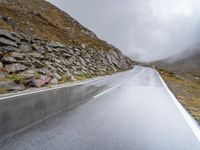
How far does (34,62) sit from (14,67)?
362 cm

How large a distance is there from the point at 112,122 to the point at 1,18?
82.5 ft

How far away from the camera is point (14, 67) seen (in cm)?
1923

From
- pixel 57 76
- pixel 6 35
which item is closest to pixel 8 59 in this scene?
pixel 6 35

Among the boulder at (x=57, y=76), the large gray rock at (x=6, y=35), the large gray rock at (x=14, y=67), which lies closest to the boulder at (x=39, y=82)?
the large gray rock at (x=14, y=67)

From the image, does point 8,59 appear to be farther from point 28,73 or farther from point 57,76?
point 57,76

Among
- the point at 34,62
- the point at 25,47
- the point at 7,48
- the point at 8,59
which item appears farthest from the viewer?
the point at 25,47

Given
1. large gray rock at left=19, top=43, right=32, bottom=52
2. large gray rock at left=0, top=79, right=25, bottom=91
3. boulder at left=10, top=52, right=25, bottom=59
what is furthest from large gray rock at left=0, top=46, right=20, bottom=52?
large gray rock at left=0, top=79, right=25, bottom=91

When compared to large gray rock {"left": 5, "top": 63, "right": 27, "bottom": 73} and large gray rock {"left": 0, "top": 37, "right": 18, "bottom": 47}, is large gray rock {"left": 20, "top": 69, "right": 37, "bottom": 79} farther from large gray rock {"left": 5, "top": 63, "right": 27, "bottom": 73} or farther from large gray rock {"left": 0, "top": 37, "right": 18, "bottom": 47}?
large gray rock {"left": 0, "top": 37, "right": 18, "bottom": 47}

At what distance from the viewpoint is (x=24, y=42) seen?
26422mm

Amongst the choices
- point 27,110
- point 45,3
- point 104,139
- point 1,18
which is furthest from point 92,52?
point 104,139

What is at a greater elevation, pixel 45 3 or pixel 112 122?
pixel 45 3

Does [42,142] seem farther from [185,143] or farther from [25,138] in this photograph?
[185,143]

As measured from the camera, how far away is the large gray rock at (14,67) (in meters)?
18.7

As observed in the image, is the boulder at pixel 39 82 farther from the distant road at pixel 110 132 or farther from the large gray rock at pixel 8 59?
the distant road at pixel 110 132
